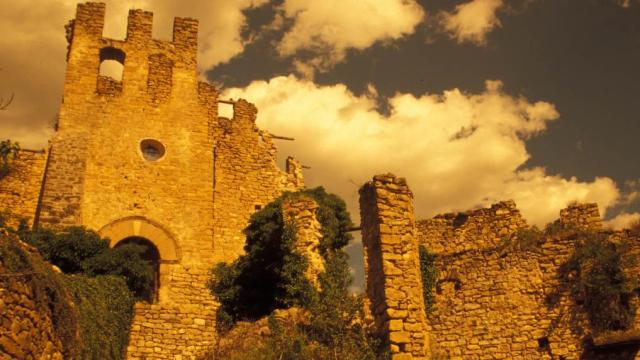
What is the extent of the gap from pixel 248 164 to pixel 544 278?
11902 mm

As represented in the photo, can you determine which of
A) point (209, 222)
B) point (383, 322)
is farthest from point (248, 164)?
point (383, 322)

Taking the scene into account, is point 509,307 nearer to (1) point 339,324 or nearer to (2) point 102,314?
(1) point 339,324

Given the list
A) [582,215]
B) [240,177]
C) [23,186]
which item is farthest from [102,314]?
[240,177]

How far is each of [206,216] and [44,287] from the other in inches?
474

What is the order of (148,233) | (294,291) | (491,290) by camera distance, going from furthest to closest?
(148,233), (294,291), (491,290)

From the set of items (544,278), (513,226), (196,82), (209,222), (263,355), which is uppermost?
(196,82)

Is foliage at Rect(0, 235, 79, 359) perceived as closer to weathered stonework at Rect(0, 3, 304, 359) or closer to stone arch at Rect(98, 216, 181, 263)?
weathered stonework at Rect(0, 3, 304, 359)

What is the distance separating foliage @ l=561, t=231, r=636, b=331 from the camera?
33.3 ft

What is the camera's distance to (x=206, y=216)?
18438 mm

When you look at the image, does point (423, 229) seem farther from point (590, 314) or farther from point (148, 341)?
point (148, 341)

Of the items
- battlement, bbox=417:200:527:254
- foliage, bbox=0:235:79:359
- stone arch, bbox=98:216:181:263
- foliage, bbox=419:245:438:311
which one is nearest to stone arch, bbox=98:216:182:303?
stone arch, bbox=98:216:181:263

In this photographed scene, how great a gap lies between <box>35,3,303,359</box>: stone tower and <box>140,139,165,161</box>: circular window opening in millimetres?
31

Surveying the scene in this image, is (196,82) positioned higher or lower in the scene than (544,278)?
higher

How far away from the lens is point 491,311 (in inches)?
428
